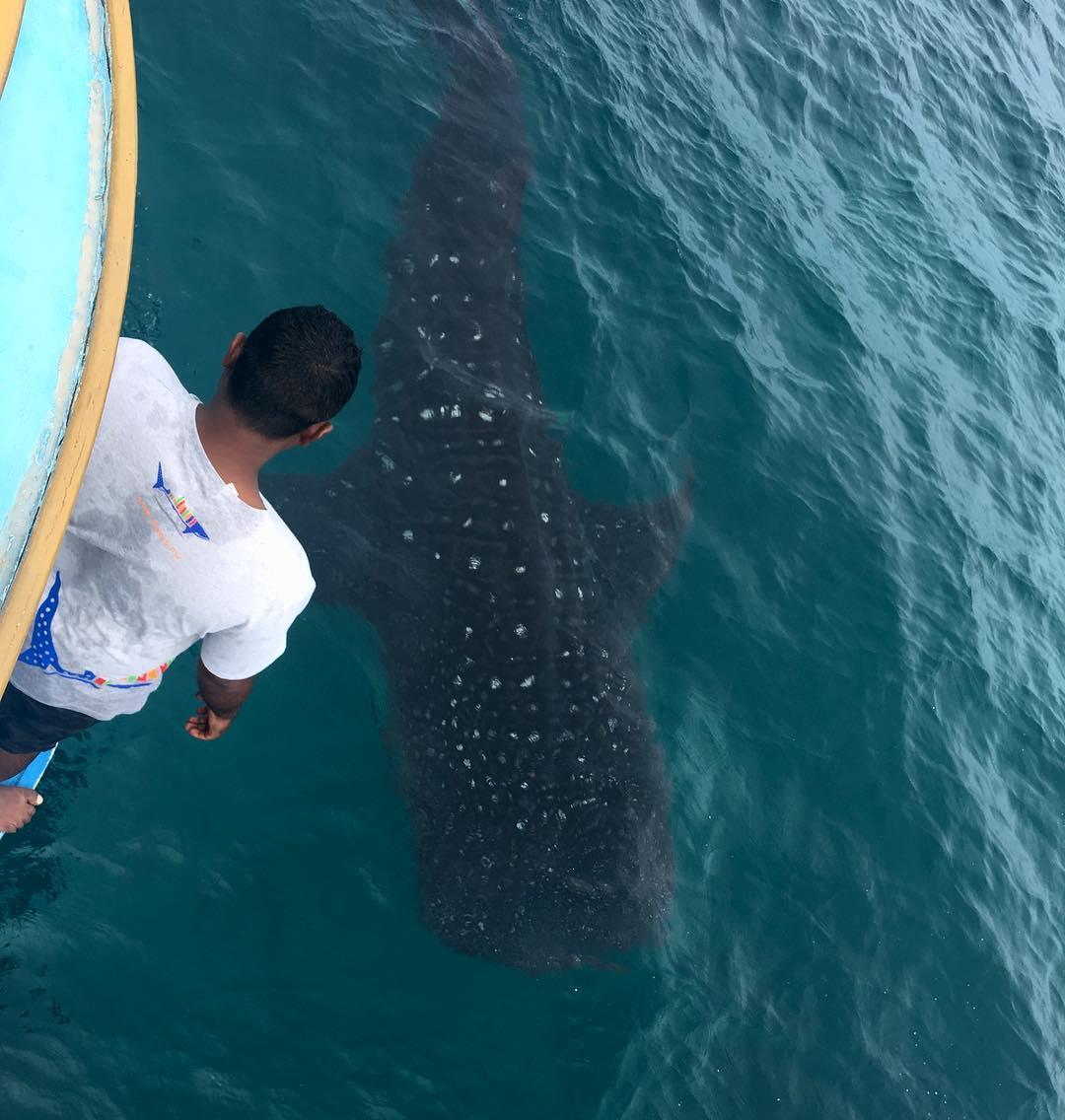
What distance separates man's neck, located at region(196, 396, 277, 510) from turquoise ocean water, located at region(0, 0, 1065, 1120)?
3549 millimetres

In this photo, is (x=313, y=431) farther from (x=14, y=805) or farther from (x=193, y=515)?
(x=14, y=805)

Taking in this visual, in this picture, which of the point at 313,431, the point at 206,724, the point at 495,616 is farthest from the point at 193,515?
the point at 495,616

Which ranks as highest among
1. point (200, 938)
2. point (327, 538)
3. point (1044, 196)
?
point (1044, 196)

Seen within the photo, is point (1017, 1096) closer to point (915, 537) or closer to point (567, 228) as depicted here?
point (915, 537)

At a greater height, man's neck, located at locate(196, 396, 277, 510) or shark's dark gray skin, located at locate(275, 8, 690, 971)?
man's neck, located at locate(196, 396, 277, 510)

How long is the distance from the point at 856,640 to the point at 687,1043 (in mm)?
4074

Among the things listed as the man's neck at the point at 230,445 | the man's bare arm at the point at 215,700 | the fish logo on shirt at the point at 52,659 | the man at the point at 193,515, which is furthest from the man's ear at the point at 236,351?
the man's bare arm at the point at 215,700

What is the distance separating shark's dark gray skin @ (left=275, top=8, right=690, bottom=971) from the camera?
265 inches

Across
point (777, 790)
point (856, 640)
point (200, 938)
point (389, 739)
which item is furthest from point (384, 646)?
point (856, 640)

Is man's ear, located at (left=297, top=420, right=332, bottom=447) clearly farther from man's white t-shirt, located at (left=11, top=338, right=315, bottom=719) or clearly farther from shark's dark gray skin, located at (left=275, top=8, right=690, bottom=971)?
shark's dark gray skin, located at (left=275, top=8, right=690, bottom=971)

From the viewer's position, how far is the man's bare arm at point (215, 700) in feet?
12.9

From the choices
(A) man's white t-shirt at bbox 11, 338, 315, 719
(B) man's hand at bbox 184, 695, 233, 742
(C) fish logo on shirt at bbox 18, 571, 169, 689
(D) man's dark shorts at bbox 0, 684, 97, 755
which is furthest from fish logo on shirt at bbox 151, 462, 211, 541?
(D) man's dark shorts at bbox 0, 684, 97, 755

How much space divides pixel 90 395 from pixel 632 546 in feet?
19.4

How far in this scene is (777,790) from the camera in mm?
8141
